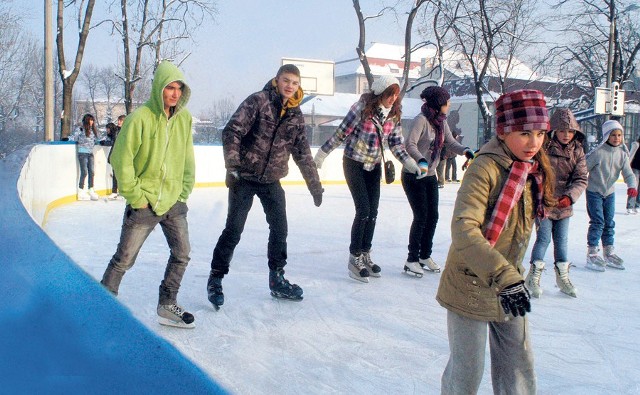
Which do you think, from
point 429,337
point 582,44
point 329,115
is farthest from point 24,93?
point 429,337

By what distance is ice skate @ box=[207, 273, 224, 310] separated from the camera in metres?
3.78

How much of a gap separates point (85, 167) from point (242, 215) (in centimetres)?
717

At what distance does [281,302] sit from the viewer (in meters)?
4.00

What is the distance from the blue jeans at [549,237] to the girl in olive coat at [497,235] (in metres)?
2.53

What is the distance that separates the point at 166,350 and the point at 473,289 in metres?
1.21

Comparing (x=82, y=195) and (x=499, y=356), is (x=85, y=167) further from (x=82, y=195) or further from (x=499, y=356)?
(x=499, y=356)

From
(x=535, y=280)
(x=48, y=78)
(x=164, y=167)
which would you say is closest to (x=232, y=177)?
(x=164, y=167)

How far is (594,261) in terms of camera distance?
17.6ft

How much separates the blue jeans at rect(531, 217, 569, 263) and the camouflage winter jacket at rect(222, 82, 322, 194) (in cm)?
188

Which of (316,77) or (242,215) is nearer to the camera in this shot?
(242,215)

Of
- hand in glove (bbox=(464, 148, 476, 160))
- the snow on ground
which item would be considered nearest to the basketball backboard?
the snow on ground

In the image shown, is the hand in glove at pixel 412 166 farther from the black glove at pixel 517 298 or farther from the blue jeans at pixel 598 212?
the black glove at pixel 517 298

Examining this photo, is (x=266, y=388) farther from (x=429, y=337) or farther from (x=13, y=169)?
(x=13, y=169)

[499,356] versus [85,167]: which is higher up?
[85,167]
